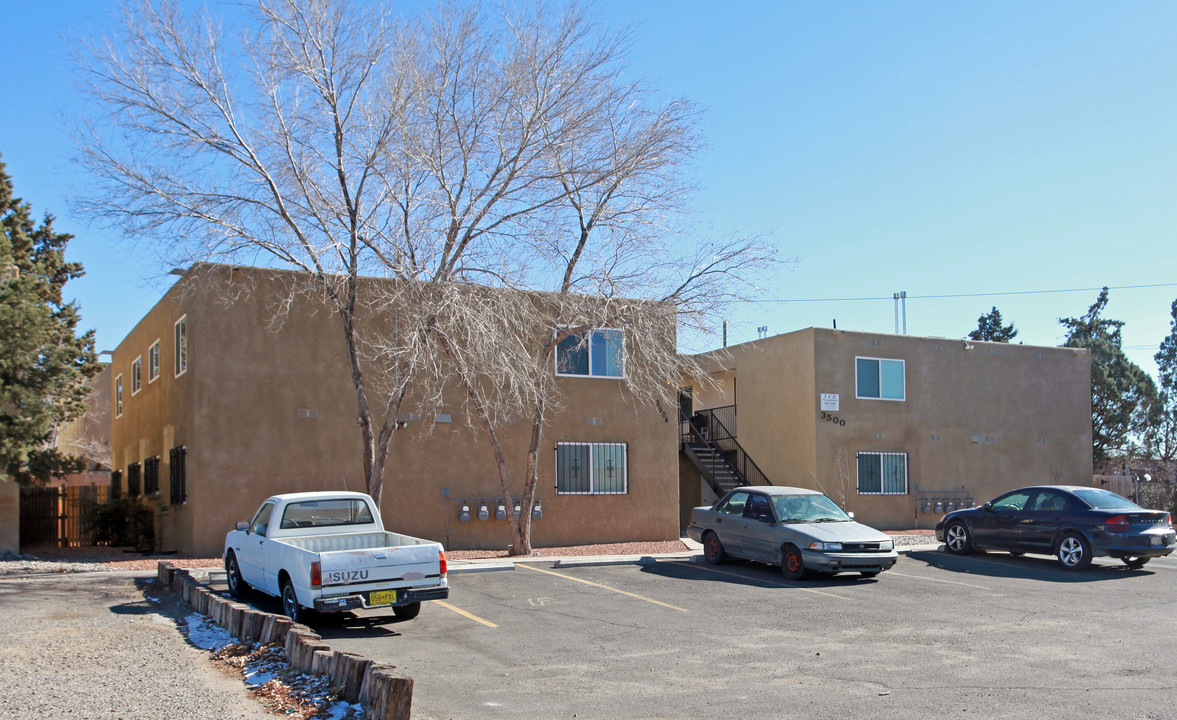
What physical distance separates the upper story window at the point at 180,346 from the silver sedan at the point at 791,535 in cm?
1028

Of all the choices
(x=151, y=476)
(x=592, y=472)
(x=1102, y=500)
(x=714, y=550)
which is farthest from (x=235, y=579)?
(x=1102, y=500)

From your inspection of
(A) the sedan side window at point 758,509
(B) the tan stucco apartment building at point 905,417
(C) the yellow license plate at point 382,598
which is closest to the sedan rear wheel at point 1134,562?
(A) the sedan side window at point 758,509

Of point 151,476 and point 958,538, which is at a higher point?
point 151,476

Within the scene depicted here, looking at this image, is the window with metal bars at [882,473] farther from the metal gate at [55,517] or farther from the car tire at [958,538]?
the metal gate at [55,517]

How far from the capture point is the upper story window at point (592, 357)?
20.5 meters

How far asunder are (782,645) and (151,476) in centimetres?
1652

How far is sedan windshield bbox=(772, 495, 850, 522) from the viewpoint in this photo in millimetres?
15438

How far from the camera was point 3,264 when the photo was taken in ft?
59.6

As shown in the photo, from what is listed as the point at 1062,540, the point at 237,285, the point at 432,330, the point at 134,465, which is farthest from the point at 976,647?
the point at 134,465

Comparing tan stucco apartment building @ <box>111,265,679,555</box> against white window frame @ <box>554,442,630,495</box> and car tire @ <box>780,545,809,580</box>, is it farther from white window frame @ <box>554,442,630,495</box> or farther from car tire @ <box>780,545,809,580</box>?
car tire @ <box>780,545,809,580</box>

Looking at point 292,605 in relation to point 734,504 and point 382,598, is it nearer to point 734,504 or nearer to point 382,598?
point 382,598

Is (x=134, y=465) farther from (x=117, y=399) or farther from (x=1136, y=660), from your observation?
(x=1136, y=660)

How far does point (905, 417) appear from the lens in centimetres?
2538

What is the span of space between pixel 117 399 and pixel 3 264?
9093mm
